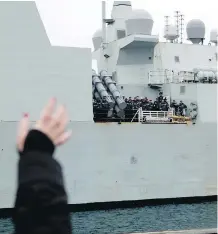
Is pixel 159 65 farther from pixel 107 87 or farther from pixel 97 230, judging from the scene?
pixel 97 230

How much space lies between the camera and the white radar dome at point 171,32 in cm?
A: 1875

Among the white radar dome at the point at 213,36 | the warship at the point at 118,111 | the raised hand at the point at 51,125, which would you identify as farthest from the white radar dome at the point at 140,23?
the raised hand at the point at 51,125

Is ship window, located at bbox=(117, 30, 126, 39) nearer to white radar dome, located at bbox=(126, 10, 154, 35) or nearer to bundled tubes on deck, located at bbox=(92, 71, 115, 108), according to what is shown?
white radar dome, located at bbox=(126, 10, 154, 35)

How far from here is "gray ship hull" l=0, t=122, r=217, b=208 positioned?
1197cm

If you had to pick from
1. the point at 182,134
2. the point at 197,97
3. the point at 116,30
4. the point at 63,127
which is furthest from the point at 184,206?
the point at 63,127

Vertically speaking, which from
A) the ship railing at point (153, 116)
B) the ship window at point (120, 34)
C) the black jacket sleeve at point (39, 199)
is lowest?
the ship railing at point (153, 116)

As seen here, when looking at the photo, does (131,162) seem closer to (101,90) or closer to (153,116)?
(153,116)

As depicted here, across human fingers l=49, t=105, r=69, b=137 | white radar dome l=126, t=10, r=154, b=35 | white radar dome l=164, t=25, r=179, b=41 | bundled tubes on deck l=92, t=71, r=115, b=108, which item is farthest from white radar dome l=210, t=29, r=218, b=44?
human fingers l=49, t=105, r=69, b=137

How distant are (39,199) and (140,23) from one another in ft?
48.4

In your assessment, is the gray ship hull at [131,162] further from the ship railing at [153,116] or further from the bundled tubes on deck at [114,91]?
the bundled tubes on deck at [114,91]

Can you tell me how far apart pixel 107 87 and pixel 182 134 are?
2.51 metres

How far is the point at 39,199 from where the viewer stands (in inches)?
49.4

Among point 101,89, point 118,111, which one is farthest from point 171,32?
point 118,111

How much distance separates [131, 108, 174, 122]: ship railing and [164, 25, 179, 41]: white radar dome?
5395 millimetres
